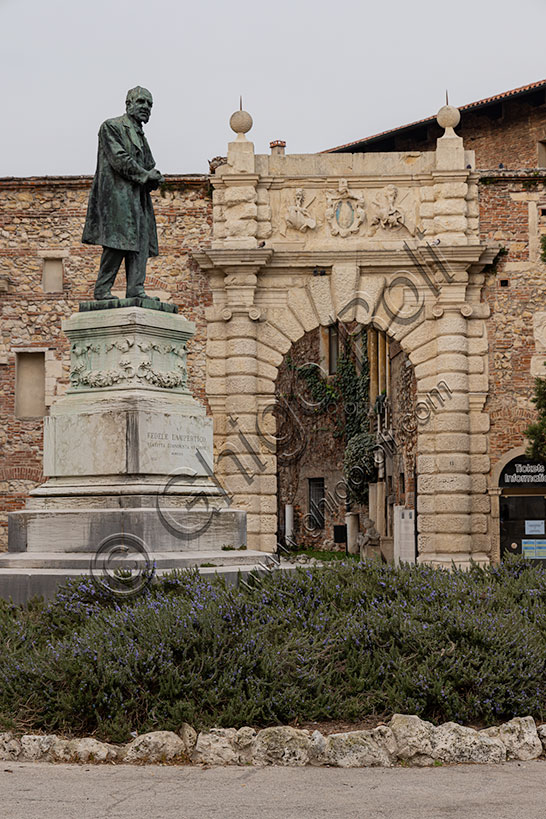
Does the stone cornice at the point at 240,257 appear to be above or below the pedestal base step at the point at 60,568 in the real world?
above

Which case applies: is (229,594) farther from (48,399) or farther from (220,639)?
(48,399)

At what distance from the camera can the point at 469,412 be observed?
74.5ft

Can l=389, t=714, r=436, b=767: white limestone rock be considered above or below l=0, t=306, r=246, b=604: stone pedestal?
below

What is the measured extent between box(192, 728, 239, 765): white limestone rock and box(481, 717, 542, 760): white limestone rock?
4.97ft

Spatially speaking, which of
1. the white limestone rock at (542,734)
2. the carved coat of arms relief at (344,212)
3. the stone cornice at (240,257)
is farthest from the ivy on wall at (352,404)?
the white limestone rock at (542,734)

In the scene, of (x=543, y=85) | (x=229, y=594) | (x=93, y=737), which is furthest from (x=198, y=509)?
(x=543, y=85)

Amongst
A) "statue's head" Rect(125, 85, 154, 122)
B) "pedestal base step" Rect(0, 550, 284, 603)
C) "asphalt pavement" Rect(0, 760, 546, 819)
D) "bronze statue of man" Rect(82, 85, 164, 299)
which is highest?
"statue's head" Rect(125, 85, 154, 122)

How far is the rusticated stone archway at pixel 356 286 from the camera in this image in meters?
22.4

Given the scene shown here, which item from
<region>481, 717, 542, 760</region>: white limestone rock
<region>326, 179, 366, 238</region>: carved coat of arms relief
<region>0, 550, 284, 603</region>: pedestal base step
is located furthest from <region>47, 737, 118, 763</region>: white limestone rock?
<region>326, 179, 366, 238</region>: carved coat of arms relief

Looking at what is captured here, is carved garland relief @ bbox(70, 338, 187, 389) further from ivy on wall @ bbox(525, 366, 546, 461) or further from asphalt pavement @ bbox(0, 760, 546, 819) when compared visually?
ivy on wall @ bbox(525, 366, 546, 461)

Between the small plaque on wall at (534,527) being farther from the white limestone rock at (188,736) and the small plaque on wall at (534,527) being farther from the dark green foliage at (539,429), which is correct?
the white limestone rock at (188,736)

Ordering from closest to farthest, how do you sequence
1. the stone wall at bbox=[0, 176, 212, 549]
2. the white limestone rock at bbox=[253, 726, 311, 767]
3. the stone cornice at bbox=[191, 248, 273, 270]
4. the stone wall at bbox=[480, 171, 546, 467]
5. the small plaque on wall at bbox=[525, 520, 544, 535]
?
the white limestone rock at bbox=[253, 726, 311, 767], the stone cornice at bbox=[191, 248, 273, 270], the small plaque on wall at bbox=[525, 520, 544, 535], the stone wall at bbox=[480, 171, 546, 467], the stone wall at bbox=[0, 176, 212, 549]

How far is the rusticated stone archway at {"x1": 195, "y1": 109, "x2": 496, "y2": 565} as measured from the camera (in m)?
22.4

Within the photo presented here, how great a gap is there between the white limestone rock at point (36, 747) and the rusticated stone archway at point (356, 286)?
15.5 m
